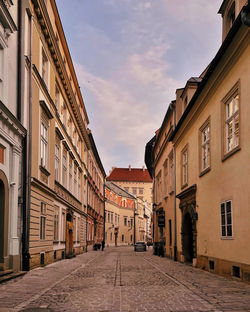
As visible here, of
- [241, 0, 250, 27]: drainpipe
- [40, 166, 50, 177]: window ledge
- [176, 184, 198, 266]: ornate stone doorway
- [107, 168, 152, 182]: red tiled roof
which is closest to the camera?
[241, 0, 250, 27]: drainpipe

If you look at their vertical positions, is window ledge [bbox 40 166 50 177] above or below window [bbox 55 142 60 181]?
below

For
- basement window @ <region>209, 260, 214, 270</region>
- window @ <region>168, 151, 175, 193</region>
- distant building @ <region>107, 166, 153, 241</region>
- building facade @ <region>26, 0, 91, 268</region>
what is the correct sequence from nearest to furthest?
basement window @ <region>209, 260, 214, 270</region> → building facade @ <region>26, 0, 91, 268</region> → window @ <region>168, 151, 175, 193</region> → distant building @ <region>107, 166, 153, 241</region>

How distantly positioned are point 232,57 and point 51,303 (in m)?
9.31

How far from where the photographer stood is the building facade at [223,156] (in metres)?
12.7

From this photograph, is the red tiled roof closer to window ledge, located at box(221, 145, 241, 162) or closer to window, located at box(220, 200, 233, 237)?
window, located at box(220, 200, 233, 237)

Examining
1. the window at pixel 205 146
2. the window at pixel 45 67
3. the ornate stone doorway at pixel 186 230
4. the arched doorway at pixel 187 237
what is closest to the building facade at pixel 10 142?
the window at pixel 45 67

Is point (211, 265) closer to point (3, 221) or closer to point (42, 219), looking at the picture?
point (42, 219)

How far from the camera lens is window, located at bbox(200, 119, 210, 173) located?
58.4ft

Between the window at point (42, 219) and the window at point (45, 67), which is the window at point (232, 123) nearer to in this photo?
the window at point (42, 219)

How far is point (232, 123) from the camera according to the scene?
565 inches

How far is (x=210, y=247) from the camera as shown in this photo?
1689 cm

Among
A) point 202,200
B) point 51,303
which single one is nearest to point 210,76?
point 202,200

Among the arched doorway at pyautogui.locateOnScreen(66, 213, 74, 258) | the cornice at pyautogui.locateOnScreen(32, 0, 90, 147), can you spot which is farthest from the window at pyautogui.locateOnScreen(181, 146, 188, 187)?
the arched doorway at pyautogui.locateOnScreen(66, 213, 74, 258)

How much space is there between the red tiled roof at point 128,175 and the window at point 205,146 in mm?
94041
